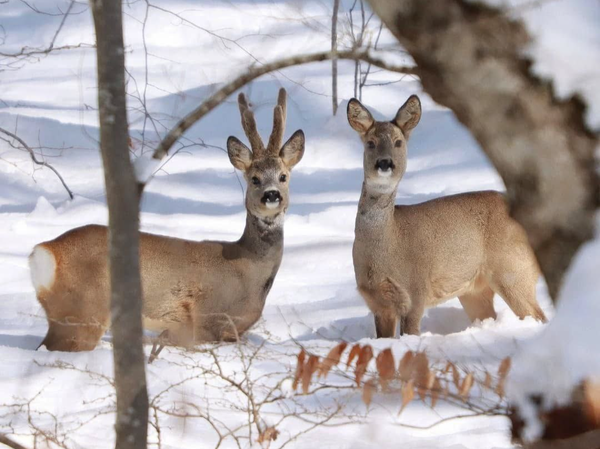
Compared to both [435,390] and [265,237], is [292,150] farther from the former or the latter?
[435,390]

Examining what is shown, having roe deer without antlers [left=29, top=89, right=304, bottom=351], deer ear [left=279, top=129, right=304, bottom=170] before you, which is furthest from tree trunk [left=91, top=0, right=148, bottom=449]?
deer ear [left=279, top=129, right=304, bottom=170]

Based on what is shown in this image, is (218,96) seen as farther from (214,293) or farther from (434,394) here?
(214,293)

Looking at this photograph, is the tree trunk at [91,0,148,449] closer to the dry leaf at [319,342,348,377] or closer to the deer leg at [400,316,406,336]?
the dry leaf at [319,342,348,377]

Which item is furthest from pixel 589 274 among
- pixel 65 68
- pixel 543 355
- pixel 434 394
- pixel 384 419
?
pixel 65 68

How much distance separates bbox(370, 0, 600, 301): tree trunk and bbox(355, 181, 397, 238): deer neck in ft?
16.7

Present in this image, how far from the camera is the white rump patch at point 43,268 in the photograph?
6773mm

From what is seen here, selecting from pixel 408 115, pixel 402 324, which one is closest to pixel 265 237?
pixel 402 324

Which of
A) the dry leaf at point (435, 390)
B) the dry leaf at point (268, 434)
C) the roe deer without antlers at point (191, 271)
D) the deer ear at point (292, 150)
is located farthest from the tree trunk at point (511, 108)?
the deer ear at point (292, 150)

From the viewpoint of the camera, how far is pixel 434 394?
305 centimetres

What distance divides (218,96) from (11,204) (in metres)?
9.05

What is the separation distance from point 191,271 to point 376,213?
136 cm

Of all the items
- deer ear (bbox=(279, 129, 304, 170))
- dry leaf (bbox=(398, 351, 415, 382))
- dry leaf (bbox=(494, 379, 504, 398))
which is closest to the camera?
dry leaf (bbox=(494, 379, 504, 398))

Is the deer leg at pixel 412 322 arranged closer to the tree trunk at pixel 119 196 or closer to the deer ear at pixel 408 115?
the deer ear at pixel 408 115

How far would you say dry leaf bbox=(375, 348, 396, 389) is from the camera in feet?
10.6
